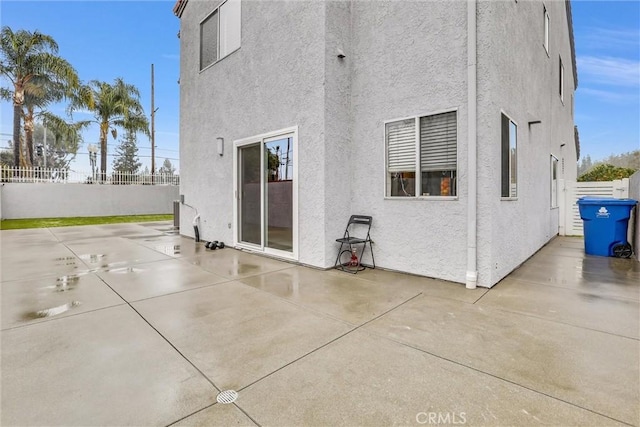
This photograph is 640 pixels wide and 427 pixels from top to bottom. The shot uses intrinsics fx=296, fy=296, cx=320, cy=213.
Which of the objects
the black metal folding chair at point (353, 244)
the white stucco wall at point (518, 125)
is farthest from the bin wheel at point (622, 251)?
the black metal folding chair at point (353, 244)

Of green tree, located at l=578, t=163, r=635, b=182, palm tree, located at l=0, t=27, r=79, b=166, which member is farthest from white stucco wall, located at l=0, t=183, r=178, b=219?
green tree, located at l=578, t=163, r=635, b=182

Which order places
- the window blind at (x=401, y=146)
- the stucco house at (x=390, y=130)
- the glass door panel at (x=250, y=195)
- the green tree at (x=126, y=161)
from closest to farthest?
the stucco house at (x=390, y=130) → the window blind at (x=401, y=146) → the glass door panel at (x=250, y=195) → the green tree at (x=126, y=161)

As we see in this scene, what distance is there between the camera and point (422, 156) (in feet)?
15.2

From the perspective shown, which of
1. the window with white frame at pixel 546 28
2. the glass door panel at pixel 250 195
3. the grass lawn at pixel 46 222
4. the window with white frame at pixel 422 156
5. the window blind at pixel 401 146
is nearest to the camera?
the window with white frame at pixel 422 156

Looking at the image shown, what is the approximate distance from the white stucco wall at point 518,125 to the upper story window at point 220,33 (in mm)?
5348

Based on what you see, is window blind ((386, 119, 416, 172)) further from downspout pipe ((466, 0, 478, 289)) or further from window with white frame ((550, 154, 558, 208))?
window with white frame ((550, 154, 558, 208))

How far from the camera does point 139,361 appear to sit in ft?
7.34

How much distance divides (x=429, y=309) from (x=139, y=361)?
2786 millimetres

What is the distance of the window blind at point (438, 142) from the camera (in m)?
4.33

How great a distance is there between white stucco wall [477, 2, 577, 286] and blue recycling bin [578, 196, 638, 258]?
883 millimetres

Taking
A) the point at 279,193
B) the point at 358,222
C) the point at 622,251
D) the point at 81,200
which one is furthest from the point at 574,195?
the point at 81,200

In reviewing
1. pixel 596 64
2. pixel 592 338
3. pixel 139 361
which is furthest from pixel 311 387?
pixel 596 64

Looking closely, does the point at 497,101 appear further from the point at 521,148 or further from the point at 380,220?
the point at 380,220

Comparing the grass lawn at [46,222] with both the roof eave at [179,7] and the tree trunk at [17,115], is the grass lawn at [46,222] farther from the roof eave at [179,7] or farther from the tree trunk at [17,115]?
the roof eave at [179,7]
